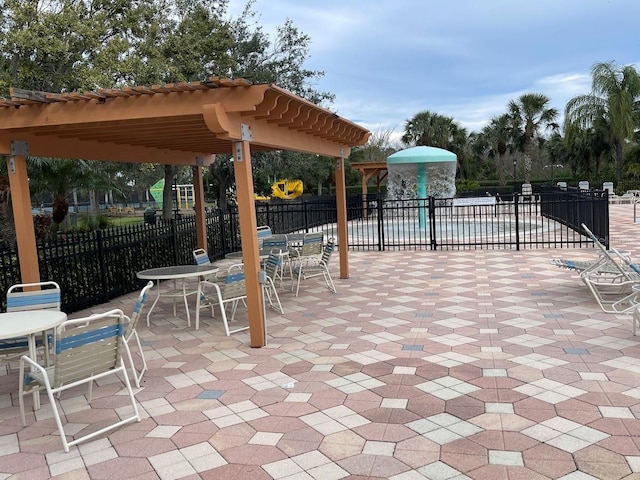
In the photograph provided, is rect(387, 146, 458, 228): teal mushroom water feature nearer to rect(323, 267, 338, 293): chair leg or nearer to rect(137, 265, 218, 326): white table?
rect(323, 267, 338, 293): chair leg

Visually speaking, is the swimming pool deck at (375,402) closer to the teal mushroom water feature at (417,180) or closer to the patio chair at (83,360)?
the patio chair at (83,360)

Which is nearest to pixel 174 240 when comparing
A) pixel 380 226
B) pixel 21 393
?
pixel 380 226

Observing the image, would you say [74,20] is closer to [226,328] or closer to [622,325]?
[226,328]

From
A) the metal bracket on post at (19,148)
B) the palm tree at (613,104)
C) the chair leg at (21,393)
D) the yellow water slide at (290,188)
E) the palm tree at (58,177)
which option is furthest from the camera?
the yellow water slide at (290,188)

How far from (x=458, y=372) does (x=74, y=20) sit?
10.2 metres

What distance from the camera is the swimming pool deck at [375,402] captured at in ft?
10.0

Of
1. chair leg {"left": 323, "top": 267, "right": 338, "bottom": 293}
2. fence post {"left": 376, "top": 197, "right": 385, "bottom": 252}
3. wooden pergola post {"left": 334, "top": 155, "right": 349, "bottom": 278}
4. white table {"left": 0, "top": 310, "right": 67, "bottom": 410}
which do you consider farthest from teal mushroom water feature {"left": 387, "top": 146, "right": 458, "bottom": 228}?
white table {"left": 0, "top": 310, "right": 67, "bottom": 410}

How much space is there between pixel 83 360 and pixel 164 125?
3031 millimetres

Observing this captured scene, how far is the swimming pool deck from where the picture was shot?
120 inches

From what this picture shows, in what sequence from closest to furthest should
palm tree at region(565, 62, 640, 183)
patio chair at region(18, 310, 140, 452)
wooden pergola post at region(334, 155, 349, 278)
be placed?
patio chair at region(18, 310, 140, 452) < wooden pergola post at region(334, 155, 349, 278) < palm tree at region(565, 62, 640, 183)

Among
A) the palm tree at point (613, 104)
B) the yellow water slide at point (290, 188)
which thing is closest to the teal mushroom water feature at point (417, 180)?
the yellow water slide at point (290, 188)

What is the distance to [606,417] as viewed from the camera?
346 centimetres

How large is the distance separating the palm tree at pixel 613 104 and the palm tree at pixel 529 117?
13.9 ft

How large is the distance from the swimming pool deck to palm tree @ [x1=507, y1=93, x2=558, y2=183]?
3296cm
